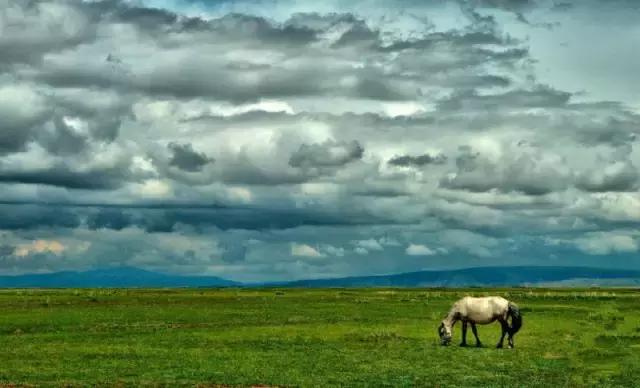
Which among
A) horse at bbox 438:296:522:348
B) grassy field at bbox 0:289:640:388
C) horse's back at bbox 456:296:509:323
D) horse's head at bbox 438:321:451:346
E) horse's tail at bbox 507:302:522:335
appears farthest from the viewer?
horse's back at bbox 456:296:509:323

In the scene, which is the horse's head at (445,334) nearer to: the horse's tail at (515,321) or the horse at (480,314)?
the horse at (480,314)

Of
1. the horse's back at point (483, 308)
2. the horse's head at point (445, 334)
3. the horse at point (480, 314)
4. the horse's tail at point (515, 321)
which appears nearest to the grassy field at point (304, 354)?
the horse's head at point (445, 334)

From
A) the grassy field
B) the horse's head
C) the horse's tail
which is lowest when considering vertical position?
the grassy field

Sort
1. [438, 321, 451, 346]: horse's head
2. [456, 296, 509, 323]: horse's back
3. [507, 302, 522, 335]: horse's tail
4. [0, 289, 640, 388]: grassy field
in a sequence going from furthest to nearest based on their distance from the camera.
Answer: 1. [456, 296, 509, 323]: horse's back
2. [438, 321, 451, 346]: horse's head
3. [507, 302, 522, 335]: horse's tail
4. [0, 289, 640, 388]: grassy field

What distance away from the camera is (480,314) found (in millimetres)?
50625

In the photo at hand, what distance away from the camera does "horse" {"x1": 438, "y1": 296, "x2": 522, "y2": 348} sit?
48969 mm

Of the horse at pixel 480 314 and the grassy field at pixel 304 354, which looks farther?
the horse at pixel 480 314

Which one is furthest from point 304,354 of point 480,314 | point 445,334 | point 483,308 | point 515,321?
point 515,321

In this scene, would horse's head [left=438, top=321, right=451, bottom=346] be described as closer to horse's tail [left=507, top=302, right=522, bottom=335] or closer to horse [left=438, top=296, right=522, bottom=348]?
horse [left=438, top=296, right=522, bottom=348]

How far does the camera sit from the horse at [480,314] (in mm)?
48969

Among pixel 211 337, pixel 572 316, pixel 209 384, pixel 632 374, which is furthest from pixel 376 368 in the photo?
pixel 572 316

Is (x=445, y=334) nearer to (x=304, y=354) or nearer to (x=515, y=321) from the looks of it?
(x=515, y=321)

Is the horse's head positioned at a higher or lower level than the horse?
lower

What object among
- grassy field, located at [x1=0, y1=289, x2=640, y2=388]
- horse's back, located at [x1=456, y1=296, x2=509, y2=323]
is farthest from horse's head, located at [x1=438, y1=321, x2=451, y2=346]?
horse's back, located at [x1=456, y1=296, x2=509, y2=323]
